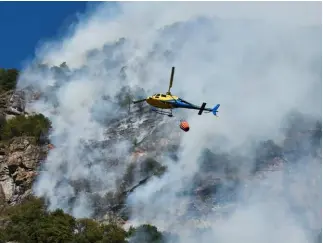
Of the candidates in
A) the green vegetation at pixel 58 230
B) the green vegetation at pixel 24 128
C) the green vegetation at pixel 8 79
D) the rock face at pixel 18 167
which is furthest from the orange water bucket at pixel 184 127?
the green vegetation at pixel 8 79

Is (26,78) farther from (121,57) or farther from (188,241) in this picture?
(188,241)

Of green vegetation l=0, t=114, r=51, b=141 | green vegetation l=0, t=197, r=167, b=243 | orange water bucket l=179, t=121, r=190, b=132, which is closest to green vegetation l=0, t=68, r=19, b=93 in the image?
green vegetation l=0, t=114, r=51, b=141

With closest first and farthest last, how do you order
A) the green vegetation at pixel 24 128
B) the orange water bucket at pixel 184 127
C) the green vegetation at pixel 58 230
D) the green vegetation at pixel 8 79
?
1. the orange water bucket at pixel 184 127
2. the green vegetation at pixel 58 230
3. the green vegetation at pixel 24 128
4. the green vegetation at pixel 8 79

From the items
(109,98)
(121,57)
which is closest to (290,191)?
(109,98)

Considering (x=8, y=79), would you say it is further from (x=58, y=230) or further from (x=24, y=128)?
(x=58, y=230)

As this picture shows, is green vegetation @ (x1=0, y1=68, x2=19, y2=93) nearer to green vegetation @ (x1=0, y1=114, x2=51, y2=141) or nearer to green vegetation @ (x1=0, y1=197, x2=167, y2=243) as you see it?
green vegetation @ (x1=0, y1=114, x2=51, y2=141)

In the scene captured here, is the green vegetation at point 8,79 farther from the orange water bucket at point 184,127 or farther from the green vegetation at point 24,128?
the orange water bucket at point 184,127
